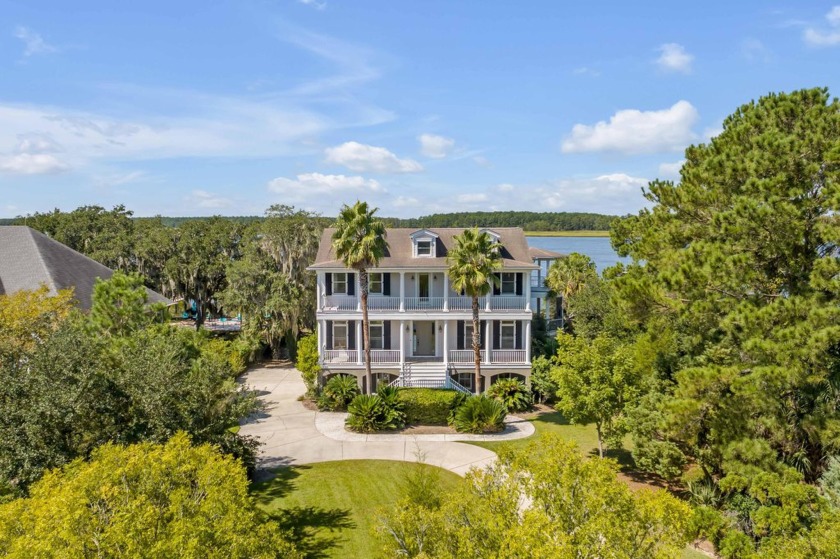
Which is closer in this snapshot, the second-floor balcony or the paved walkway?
the paved walkway

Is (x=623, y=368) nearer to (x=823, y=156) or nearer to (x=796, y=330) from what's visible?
(x=796, y=330)

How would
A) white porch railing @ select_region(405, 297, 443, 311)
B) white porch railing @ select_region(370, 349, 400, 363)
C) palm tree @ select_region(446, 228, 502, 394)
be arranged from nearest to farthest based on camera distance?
palm tree @ select_region(446, 228, 502, 394)
white porch railing @ select_region(370, 349, 400, 363)
white porch railing @ select_region(405, 297, 443, 311)

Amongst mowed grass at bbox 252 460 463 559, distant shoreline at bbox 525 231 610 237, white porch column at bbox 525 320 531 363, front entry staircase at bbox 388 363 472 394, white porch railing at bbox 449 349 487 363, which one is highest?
distant shoreline at bbox 525 231 610 237

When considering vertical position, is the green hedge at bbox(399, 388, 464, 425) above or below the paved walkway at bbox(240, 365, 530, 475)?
above

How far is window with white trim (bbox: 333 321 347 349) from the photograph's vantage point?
28562 mm

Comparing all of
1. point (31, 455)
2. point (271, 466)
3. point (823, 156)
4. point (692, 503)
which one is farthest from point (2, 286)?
point (823, 156)

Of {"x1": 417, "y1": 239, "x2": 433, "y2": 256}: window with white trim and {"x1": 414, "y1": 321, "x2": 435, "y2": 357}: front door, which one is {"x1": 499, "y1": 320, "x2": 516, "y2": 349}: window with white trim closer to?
{"x1": 414, "y1": 321, "x2": 435, "y2": 357}: front door

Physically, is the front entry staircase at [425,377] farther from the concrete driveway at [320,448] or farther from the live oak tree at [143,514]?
the live oak tree at [143,514]

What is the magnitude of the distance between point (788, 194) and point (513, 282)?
15.3 metres

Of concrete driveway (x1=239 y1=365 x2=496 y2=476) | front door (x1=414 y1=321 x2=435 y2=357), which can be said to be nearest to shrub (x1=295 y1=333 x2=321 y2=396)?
concrete driveway (x1=239 y1=365 x2=496 y2=476)

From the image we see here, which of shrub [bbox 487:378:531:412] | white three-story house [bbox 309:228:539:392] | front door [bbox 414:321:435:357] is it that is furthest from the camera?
front door [bbox 414:321:435:357]

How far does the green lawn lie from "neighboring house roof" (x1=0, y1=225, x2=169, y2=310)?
24409mm

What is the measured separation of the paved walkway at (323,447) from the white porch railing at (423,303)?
720 cm

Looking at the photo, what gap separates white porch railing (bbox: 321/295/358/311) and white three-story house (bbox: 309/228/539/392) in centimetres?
5
